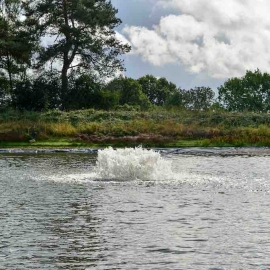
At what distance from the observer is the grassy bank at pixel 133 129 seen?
169 ft

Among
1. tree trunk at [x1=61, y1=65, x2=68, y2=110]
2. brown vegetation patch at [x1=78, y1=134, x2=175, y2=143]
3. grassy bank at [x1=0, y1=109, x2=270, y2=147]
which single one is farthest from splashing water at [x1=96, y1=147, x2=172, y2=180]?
tree trunk at [x1=61, y1=65, x2=68, y2=110]

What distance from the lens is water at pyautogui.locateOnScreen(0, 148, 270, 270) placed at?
38.0 ft

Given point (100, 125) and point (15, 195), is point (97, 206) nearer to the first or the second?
point (15, 195)

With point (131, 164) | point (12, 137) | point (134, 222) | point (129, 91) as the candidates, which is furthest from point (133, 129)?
point (129, 91)

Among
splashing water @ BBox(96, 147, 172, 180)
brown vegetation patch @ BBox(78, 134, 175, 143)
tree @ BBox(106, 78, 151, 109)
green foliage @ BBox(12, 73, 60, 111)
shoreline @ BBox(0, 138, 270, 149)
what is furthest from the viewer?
tree @ BBox(106, 78, 151, 109)

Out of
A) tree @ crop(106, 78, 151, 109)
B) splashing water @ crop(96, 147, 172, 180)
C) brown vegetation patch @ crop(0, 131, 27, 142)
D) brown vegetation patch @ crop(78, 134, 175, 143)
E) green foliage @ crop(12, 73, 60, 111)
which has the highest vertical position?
tree @ crop(106, 78, 151, 109)

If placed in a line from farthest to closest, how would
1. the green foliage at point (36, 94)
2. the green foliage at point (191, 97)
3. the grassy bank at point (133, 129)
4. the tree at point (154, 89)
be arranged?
Result: the tree at point (154, 89) → the green foliage at point (191, 97) → the green foliage at point (36, 94) → the grassy bank at point (133, 129)

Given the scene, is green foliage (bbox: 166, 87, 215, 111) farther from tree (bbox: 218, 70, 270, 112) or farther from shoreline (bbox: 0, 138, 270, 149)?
shoreline (bbox: 0, 138, 270, 149)

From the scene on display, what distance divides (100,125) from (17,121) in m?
8.42

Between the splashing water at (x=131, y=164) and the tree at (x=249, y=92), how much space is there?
102m

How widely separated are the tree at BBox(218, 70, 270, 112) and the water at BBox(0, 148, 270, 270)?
10310 centimetres

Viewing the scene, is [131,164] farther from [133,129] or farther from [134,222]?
[133,129]

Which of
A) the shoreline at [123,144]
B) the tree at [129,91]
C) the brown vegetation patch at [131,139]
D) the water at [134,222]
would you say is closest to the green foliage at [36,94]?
the brown vegetation patch at [131,139]

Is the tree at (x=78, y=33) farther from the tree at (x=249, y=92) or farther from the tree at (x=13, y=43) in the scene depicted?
the tree at (x=249, y=92)
